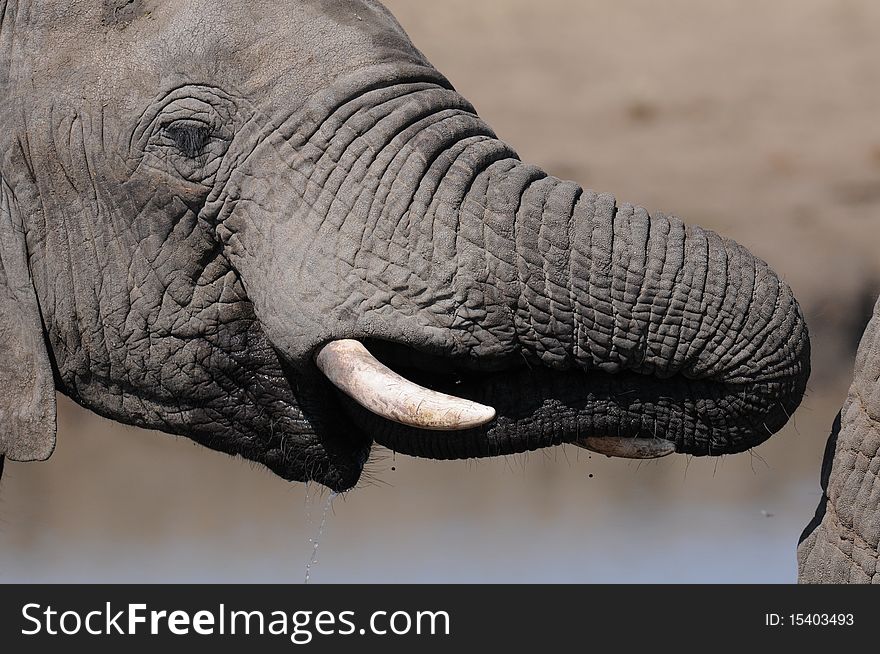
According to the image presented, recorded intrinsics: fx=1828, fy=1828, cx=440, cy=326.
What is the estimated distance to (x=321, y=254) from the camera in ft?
9.08

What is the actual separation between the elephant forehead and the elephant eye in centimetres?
7

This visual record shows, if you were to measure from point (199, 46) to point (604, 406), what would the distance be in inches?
33.3

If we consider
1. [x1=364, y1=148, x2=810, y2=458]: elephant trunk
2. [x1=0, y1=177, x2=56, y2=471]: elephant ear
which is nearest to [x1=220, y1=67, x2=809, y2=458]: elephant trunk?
[x1=364, y1=148, x2=810, y2=458]: elephant trunk

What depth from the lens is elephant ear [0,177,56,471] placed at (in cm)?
297

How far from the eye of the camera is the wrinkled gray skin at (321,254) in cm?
276

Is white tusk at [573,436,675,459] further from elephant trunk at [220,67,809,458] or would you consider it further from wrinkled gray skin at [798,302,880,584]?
wrinkled gray skin at [798,302,880,584]

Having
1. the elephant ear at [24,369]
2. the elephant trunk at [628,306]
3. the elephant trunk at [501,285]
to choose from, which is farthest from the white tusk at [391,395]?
the elephant ear at [24,369]

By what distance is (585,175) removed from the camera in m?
8.36

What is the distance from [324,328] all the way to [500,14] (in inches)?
256

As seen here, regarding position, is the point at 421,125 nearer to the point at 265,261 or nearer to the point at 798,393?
the point at 265,261

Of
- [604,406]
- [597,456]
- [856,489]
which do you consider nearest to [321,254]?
[604,406]

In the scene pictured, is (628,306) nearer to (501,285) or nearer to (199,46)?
(501,285)

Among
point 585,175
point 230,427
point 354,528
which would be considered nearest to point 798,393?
point 230,427

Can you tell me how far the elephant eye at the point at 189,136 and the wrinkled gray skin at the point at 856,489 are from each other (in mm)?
1094
